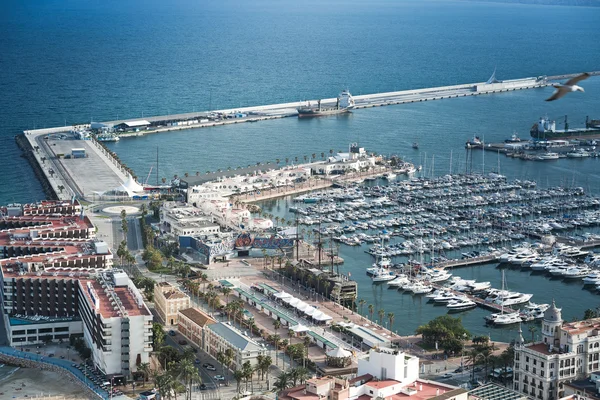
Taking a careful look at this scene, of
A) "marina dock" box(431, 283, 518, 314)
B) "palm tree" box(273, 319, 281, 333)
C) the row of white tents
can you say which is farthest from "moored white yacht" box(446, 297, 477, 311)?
"palm tree" box(273, 319, 281, 333)

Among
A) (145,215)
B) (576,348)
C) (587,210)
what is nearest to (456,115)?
(587,210)

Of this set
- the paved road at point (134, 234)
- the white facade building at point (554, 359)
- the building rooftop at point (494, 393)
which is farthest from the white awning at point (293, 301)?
the building rooftop at point (494, 393)

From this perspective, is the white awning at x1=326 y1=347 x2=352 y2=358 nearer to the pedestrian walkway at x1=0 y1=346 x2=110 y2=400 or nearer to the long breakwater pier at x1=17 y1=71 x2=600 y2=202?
the pedestrian walkway at x1=0 y1=346 x2=110 y2=400

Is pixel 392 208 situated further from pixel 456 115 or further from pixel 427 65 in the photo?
pixel 427 65

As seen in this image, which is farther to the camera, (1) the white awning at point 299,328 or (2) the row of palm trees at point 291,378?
(1) the white awning at point 299,328

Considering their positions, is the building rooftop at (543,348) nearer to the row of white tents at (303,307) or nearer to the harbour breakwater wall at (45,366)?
the row of white tents at (303,307)

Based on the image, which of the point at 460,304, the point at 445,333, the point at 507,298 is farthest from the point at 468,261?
the point at 445,333
